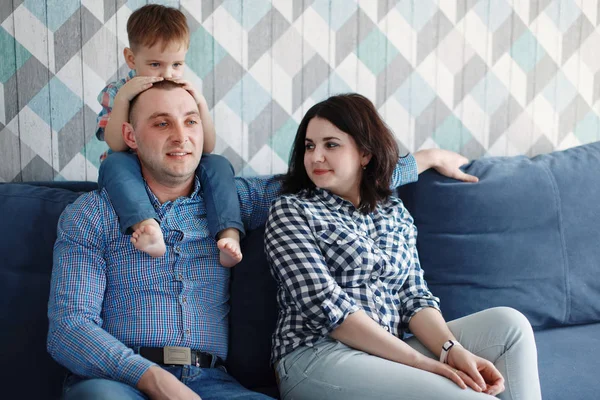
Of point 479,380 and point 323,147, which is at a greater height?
point 323,147

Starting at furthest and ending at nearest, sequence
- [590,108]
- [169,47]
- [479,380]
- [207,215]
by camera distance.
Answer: [590,108] < [169,47] < [207,215] < [479,380]

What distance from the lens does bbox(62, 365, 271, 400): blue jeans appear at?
4.27 ft

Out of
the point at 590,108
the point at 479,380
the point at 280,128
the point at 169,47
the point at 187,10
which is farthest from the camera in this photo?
the point at 590,108

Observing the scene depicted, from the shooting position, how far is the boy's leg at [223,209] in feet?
5.27

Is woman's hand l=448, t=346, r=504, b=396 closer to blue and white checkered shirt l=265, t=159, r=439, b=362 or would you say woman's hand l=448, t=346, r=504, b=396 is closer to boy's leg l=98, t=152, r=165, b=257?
blue and white checkered shirt l=265, t=159, r=439, b=362

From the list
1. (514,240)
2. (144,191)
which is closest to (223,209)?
(144,191)

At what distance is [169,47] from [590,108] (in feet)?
5.66

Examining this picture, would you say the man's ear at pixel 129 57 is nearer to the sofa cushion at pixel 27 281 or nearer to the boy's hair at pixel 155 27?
the boy's hair at pixel 155 27

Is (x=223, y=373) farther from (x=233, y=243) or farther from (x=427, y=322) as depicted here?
(x=427, y=322)

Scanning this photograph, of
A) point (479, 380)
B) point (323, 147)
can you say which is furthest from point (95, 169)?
point (479, 380)

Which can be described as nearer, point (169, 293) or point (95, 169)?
point (169, 293)

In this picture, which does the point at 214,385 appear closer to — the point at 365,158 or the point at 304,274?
the point at 304,274

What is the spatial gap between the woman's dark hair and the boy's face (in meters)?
0.42

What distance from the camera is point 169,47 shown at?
180 centimetres
